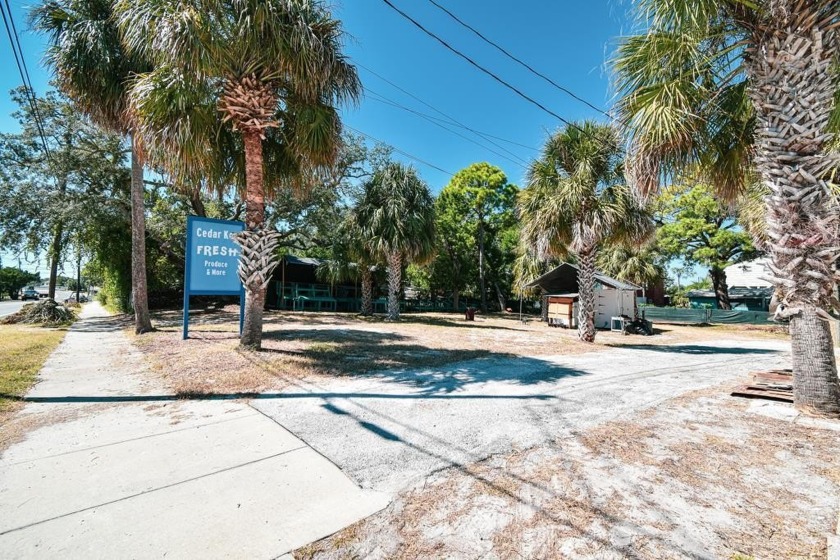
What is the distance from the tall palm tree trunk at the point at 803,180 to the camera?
169 inches

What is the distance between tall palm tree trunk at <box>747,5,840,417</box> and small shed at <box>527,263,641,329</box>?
1479 centimetres

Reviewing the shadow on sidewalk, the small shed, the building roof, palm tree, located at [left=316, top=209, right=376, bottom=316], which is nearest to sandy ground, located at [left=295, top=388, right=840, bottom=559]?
the shadow on sidewalk

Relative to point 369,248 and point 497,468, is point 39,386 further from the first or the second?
point 369,248

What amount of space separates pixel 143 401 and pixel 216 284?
17.6ft

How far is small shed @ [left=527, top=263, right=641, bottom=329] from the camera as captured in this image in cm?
1967

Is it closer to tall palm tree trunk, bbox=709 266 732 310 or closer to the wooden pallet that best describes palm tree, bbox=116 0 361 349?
the wooden pallet

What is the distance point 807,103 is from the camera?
435 cm

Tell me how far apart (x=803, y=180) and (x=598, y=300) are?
56.8 ft

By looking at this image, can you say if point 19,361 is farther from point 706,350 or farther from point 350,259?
point 706,350

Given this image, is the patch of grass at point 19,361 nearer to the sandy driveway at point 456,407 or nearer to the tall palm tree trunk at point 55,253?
the sandy driveway at point 456,407

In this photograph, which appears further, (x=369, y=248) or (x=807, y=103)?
(x=369, y=248)

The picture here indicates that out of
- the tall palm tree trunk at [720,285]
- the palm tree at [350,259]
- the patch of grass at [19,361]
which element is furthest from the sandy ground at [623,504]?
the tall palm tree trunk at [720,285]

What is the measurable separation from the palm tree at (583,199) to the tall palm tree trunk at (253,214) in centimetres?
768

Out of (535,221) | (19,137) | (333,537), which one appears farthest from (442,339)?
(19,137)
